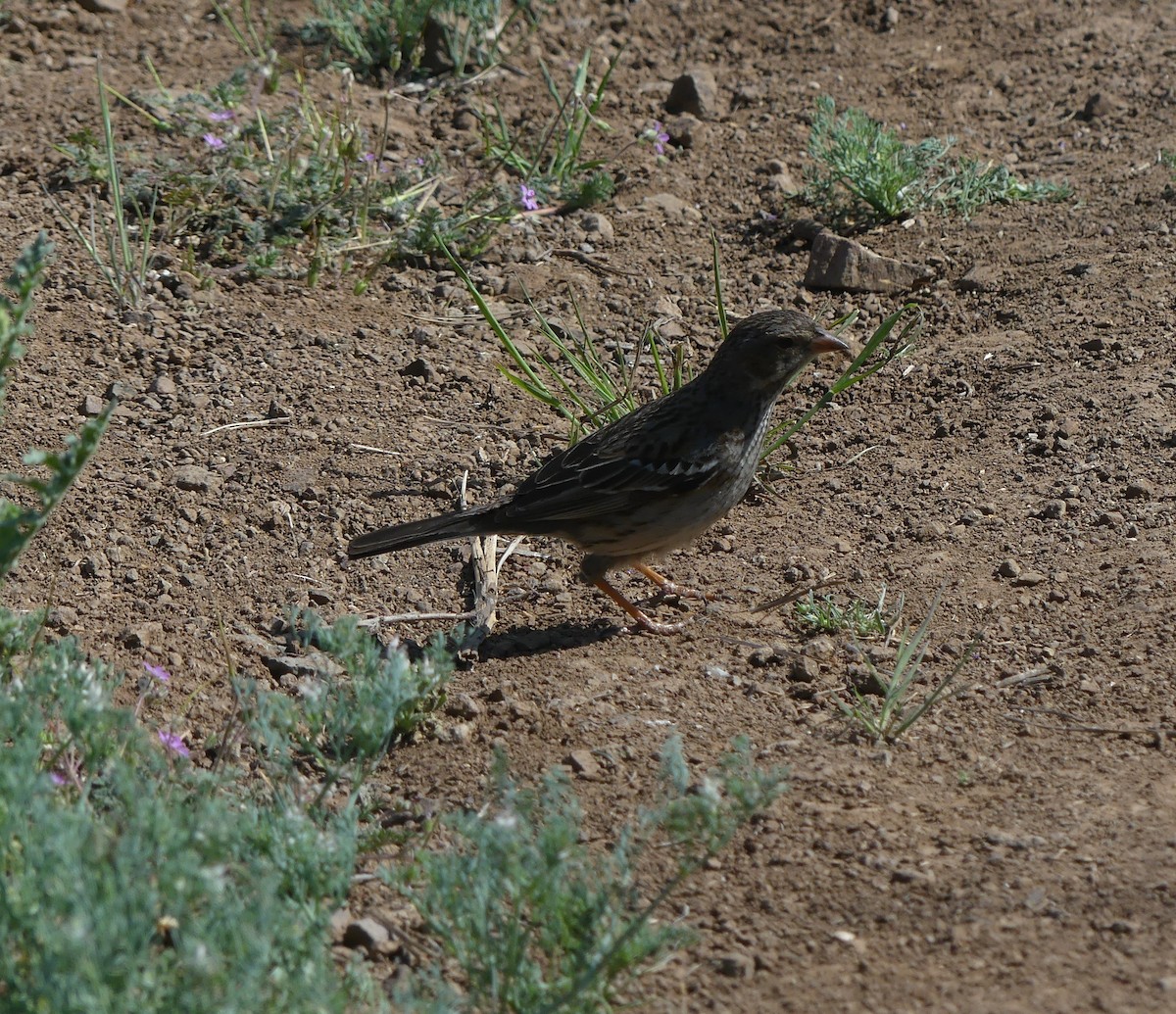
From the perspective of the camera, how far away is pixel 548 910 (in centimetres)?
359

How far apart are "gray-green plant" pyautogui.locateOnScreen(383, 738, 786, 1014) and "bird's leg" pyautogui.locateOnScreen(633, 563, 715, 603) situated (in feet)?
7.87

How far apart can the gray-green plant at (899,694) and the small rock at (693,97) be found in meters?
5.14

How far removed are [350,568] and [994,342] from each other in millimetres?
3525

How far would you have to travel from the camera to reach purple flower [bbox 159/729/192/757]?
4.69m

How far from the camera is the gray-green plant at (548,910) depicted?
11.5 feet

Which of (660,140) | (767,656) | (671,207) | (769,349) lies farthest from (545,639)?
(660,140)

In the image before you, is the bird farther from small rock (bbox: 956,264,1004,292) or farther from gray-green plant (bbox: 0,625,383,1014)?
gray-green plant (bbox: 0,625,383,1014)

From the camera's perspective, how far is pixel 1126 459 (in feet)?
21.2

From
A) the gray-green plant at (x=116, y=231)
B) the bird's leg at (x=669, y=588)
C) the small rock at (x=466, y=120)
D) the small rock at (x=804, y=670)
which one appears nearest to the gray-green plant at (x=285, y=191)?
the gray-green plant at (x=116, y=231)

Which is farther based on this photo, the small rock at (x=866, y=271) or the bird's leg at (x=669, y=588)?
the small rock at (x=866, y=271)

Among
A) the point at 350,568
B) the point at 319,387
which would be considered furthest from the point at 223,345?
the point at 350,568

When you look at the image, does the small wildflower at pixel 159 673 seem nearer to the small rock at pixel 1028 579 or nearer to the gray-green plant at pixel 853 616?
the gray-green plant at pixel 853 616

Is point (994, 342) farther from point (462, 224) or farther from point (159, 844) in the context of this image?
point (159, 844)

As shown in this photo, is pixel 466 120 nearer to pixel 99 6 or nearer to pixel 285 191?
pixel 285 191
